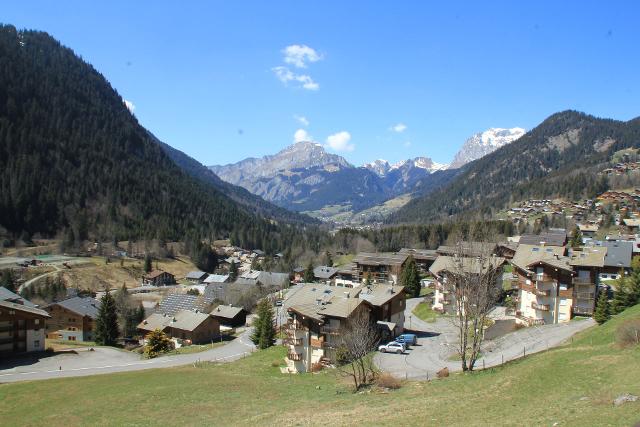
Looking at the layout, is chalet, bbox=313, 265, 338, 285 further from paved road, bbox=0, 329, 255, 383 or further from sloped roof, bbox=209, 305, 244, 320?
paved road, bbox=0, 329, 255, 383

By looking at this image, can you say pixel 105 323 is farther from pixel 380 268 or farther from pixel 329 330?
pixel 380 268

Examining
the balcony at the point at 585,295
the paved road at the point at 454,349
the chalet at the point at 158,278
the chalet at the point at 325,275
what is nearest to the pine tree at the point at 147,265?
the chalet at the point at 158,278

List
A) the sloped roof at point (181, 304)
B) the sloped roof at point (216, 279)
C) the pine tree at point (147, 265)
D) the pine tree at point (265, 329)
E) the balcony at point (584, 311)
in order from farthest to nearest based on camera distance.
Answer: the pine tree at point (147, 265), the sloped roof at point (216, 279), the sloped roof at point (181, 304), the pine tree at point (265, 329), the balcony at point (584, 311)

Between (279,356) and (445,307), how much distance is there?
29.8 meters

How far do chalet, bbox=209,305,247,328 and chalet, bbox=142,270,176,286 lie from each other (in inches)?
2115

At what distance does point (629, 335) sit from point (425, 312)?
150ft

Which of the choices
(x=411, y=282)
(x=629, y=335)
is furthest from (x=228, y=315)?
(x=629, y=335)

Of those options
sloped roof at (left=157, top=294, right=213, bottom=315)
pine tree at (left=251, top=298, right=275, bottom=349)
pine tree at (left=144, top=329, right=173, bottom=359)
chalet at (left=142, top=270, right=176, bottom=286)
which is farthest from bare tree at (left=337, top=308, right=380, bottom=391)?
chalet at (left=142, top=270, right=176, bottom=286)

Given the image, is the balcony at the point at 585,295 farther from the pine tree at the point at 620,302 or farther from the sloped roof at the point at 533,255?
the pine tree at the point at 620,302

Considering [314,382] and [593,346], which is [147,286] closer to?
[314,382]

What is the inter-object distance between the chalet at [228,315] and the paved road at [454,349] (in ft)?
140

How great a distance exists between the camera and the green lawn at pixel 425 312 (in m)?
68.9

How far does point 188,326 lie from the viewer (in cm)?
7825

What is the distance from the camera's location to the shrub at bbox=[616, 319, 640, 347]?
28.0 meters
